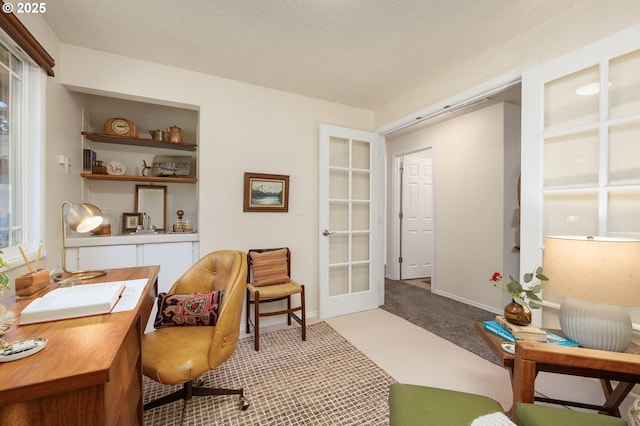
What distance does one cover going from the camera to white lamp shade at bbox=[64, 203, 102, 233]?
4.20 ft

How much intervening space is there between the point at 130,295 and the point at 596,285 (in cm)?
201

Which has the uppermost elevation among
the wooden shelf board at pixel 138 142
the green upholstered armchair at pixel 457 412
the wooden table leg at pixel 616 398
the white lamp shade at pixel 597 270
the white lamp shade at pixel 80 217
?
the wooden shelf board at pixel 138 142

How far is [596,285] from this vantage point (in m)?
1.12

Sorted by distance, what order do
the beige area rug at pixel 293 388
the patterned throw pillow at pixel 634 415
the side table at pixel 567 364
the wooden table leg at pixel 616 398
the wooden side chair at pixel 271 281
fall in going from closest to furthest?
the patterned throw pillow at pixel 634 415 < the side table at pixel 567 364 < the wooden table leg at pixel 616 398 < the beige area rug at pixel 293 388 < the wooden side chair at pixel 271 281

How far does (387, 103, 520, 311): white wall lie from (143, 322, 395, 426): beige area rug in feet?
6.78

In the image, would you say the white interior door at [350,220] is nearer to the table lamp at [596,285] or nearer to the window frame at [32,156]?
the table lamp at [596,285]

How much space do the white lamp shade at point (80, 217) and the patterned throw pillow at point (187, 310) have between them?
2.11ft

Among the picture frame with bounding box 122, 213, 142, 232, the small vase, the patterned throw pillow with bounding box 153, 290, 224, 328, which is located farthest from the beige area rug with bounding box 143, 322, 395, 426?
the picture frame with bounding box 122, 213, 142, 232

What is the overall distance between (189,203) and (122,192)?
0.65m

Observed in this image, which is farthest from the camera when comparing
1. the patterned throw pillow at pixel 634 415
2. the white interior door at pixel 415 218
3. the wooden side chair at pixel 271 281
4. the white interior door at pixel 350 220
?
the white interior door at pixel 415 218

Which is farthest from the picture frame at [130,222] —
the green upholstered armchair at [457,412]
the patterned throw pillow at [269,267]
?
the green upholstered armchair at [457,412]

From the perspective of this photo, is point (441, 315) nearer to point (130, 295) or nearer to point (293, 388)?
point (293, 388)

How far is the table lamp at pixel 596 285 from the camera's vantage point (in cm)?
108

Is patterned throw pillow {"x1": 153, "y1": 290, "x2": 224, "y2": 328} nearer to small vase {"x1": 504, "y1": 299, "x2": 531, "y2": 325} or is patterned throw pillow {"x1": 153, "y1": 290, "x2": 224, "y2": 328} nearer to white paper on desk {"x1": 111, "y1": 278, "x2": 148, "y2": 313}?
white paper on desk {"x1": 111, "y1": 278, "x2": 148, "y2": 313}
